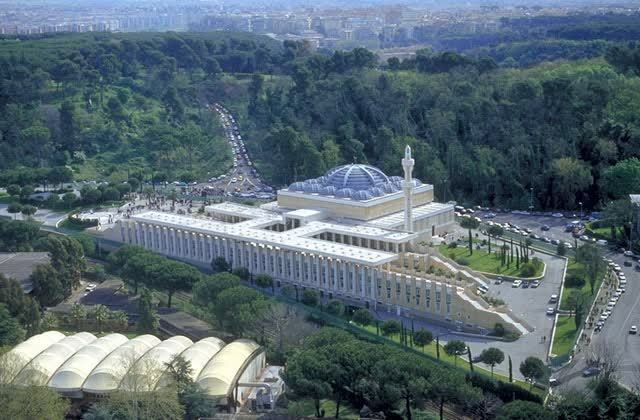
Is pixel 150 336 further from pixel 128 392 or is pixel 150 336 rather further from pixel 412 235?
pixel 412 235

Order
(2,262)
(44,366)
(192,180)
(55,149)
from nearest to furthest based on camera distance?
1. (44,366)
2. (2,262)
3. (192,180)
4. (55,149)

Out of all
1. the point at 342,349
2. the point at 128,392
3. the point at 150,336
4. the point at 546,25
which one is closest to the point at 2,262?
the point at 150,336

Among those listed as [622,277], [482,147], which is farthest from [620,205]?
[482,147]

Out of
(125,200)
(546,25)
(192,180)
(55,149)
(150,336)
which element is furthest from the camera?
(546,25)

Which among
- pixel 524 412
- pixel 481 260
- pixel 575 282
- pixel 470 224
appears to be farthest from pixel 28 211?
pixel 524 412

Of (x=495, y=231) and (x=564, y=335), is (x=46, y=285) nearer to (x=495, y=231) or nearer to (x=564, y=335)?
(x=495, y=231)

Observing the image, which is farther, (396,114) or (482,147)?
(396,114)

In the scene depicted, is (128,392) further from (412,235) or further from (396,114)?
(396,114)
